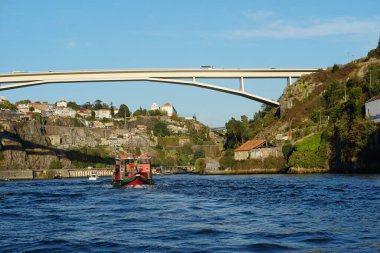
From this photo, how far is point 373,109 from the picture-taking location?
247 feet

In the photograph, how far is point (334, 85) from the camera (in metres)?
103

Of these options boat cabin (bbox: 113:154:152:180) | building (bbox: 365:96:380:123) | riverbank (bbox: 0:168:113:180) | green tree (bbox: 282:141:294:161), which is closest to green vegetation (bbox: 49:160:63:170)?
riverbank (bbox: 0:168:113:180)

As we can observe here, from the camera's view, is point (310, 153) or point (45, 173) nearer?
point (310, 153)

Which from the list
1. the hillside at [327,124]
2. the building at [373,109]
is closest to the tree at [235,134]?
the hillside at [327,124]

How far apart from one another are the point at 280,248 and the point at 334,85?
292ft

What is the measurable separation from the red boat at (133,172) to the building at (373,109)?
31.4 m

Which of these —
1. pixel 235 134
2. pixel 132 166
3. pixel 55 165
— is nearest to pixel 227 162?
pixel 235 134

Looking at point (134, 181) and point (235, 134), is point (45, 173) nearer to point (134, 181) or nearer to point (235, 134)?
point (235, 134)

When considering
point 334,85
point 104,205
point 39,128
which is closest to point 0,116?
point 39,128

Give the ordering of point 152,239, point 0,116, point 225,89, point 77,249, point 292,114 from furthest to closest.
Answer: point 0,116, point 292,114, point 225,89, point 152,239, point 77,249

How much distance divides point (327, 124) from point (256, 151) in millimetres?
19221

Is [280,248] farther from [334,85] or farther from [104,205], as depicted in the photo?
[334,85]

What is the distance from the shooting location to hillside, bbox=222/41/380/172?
232ft

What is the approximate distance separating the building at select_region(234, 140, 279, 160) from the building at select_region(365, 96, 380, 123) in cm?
2356
